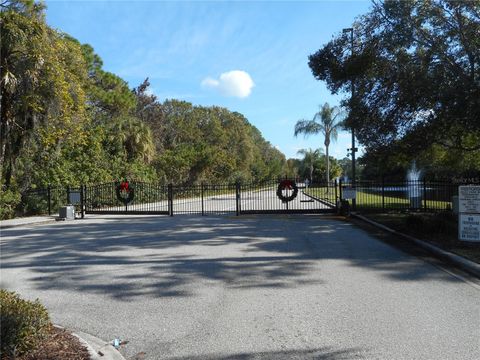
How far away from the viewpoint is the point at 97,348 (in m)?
4.72

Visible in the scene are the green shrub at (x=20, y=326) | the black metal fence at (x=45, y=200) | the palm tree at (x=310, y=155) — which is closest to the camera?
the green shrub at (x=20, y=326)

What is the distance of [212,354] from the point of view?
460 cm

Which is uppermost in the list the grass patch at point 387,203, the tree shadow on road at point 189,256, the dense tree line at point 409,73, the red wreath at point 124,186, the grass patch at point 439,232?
the dense tree line at point 409,73

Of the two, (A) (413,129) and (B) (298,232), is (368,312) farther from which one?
(A) (413,129)

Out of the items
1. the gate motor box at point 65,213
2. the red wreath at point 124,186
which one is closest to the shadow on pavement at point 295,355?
the gate motor box at point 65,213

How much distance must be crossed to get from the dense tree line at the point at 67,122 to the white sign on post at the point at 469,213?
10.3 meters

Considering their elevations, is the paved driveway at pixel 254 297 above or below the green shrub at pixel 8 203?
below

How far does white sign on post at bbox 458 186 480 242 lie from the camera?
10164 mm

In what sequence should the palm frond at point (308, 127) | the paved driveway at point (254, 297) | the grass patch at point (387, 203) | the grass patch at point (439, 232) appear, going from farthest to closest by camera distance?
the palm frond at point (308, 127) < the grass patch at point (387, 203) < the grass patch at point (439, 232) < the paved driveway at point (254, 297)

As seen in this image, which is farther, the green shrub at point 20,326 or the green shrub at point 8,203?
the green shrub at point 8,203

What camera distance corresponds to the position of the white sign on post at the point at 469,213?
33.3 feet

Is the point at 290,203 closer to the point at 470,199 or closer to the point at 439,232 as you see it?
the point at 439,232

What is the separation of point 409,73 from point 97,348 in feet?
38.0

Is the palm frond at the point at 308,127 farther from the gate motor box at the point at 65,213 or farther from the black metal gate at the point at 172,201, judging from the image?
the gate motor box at the point at 65,213
